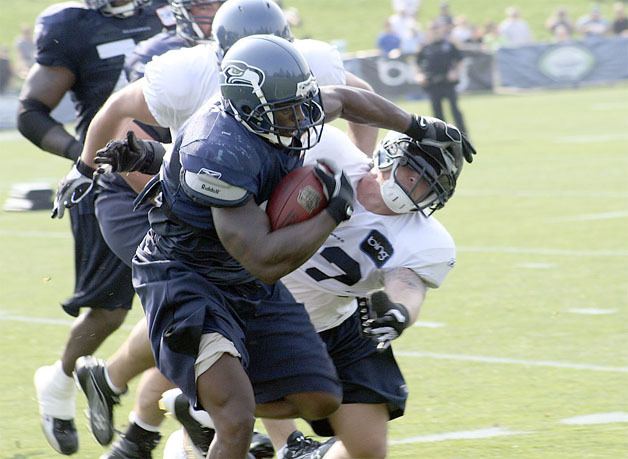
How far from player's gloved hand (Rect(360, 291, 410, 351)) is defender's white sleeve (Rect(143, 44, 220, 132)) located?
1173mm

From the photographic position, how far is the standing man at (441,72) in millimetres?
17688

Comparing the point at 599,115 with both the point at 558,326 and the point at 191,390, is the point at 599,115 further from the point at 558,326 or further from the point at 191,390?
the point at 191,390

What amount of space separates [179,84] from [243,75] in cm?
95

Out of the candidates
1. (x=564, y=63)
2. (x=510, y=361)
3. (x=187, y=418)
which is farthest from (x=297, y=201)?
(x=564, y=63)

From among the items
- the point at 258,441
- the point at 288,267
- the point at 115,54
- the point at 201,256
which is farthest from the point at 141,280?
the point at 115,54

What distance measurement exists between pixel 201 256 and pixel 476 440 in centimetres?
152

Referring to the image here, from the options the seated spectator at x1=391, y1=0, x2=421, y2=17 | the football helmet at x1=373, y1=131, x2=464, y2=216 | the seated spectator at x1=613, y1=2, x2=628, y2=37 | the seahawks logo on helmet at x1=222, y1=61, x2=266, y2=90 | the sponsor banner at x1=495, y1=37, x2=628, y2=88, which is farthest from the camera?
the seated spectator at x1=613, y1=2, x2=628, y2=37

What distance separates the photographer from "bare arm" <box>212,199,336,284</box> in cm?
372

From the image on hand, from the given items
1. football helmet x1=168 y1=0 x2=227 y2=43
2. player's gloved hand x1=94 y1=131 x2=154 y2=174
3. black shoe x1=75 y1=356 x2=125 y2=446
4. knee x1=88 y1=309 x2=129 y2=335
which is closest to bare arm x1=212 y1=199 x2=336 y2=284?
player's gloved hand x1=94 y1=131 x2=154 y2=174

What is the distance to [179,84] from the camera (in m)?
4.75

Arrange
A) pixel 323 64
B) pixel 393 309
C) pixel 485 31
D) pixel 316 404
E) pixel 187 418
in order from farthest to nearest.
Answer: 1. pixel 485 31
2. pixel 323 64
3. pixel 187 418
4. pixel 316 404
5. pixel 393 309

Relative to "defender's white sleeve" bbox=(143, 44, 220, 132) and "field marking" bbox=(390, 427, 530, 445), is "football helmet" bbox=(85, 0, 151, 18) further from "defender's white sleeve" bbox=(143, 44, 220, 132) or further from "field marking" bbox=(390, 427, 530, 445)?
"field marking" bbox=(390, 427, 530, 445)

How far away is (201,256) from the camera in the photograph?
398cm

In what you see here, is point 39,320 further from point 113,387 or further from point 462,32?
point 462,32
